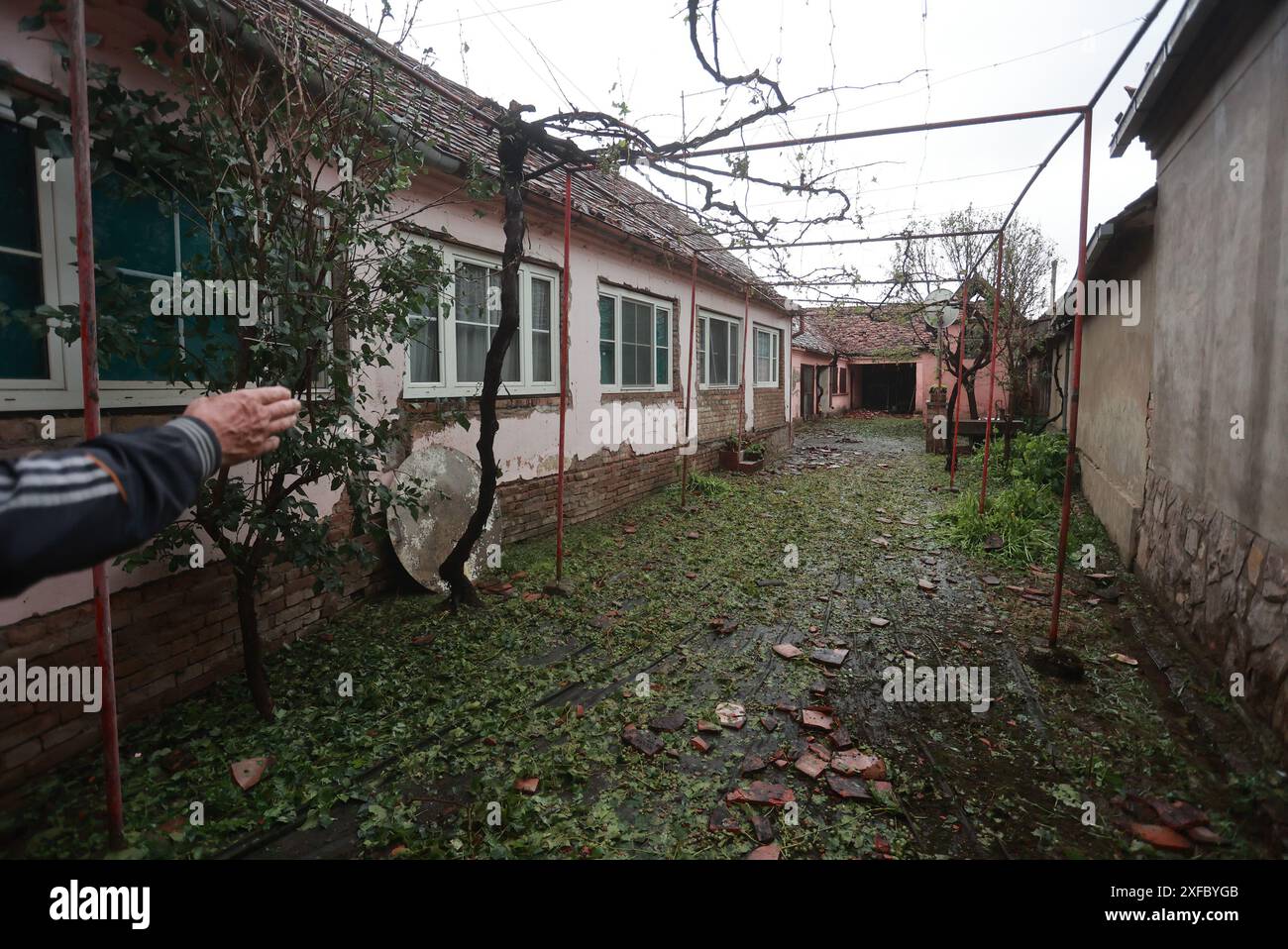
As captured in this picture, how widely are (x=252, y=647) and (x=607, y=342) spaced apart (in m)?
6.15

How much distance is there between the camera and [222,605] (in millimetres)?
3838

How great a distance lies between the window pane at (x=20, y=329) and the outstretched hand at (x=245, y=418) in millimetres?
2258

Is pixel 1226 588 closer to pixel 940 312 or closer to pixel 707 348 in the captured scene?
pixel 707 348

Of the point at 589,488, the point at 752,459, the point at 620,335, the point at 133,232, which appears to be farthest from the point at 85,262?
the point at 752,459

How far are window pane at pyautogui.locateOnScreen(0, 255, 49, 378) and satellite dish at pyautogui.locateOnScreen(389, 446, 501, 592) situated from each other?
2.28 metres

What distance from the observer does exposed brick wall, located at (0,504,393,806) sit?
284 centimetres

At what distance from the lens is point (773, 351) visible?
16.7 meters

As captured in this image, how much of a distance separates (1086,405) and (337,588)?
10370mm

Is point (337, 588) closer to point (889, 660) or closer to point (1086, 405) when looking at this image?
point (889, 660)

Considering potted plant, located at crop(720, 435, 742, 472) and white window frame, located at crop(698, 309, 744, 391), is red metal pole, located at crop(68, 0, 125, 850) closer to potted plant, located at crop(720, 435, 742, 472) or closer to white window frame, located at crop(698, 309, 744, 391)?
white window frame, located at crop(698, 309, 744, 391)

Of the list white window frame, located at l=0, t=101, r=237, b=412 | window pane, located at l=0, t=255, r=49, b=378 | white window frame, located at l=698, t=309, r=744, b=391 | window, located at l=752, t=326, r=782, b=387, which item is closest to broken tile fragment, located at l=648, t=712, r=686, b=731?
white window frame, located at l=0, t=101, r=237, b=412

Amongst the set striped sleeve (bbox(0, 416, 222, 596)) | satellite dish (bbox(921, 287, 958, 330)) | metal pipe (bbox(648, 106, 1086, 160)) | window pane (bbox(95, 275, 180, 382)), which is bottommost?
striped sleeve (bbox(0, 416, 222, 596))
